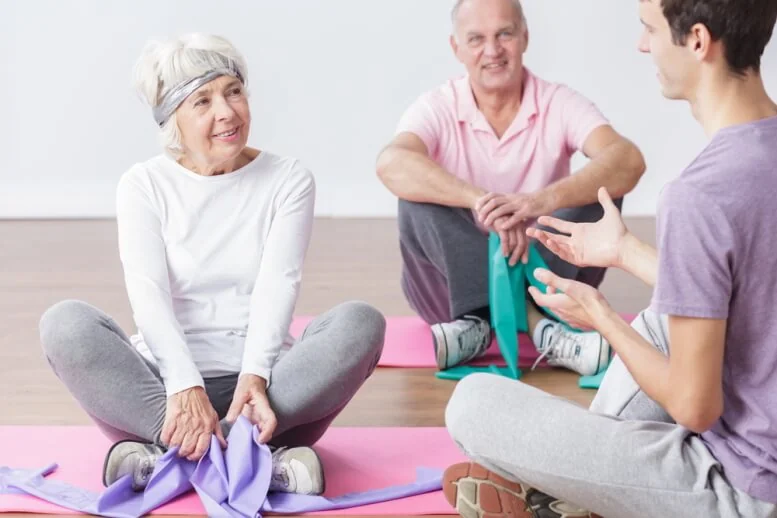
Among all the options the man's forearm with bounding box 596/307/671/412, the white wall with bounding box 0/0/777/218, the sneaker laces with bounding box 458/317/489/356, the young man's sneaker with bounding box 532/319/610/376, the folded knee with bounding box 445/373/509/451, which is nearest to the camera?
the man's forearm with bounding box 596/307/671/412

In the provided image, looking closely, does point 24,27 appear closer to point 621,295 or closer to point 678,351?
point 621,295

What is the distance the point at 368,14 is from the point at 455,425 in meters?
4.35

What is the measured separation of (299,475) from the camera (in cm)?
240

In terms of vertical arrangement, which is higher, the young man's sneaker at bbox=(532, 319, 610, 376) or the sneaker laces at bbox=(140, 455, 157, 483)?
the sneaker laces at bbox=(140, 455, 157, 483)

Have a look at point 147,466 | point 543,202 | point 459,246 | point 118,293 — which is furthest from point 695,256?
point 118,293

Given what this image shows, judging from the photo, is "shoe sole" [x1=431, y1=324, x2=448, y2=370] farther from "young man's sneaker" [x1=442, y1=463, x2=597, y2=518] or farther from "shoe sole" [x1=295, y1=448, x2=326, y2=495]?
"young man's sneaker" [x1=442, y1=463, x2=597, y2=518]

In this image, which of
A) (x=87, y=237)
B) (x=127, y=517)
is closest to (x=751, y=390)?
(x=127, y=517)

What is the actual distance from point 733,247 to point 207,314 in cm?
128

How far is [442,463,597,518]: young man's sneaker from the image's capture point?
6.81 feet

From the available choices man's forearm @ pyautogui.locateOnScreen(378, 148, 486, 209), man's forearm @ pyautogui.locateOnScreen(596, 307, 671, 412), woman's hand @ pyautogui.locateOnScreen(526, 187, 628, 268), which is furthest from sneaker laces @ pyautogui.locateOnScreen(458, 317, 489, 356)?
man's forearm @ pyautogui.locateOnScreen(596, 307, 671, 412)

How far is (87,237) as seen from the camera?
5617 mm

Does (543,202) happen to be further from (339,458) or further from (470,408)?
(470,408)

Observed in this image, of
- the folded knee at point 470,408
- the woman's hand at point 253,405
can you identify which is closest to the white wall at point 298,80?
the woman's hand at point 253,405

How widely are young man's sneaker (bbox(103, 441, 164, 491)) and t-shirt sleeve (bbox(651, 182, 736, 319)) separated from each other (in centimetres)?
119
